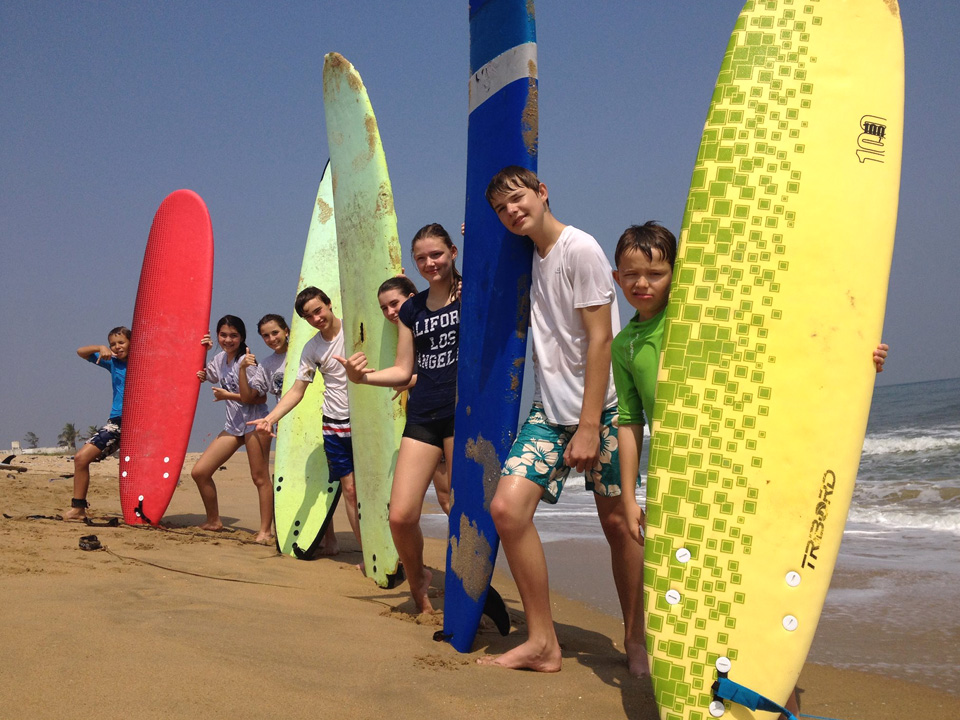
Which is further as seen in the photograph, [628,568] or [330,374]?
[330,374]

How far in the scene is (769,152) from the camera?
2225mm

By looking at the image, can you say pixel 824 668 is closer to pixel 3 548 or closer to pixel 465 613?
pixel 465 613

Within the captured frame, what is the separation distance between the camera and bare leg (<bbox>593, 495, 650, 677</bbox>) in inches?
97.8

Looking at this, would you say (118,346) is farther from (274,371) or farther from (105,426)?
(274,371)

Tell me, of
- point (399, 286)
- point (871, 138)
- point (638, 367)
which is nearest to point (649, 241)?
point (638, 367)

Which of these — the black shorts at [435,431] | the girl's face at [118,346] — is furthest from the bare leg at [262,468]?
the black shorts at [435,431]

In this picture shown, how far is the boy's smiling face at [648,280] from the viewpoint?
91.8 inches

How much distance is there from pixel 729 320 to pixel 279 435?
367 centimetres

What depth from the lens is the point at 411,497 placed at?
2996 mm

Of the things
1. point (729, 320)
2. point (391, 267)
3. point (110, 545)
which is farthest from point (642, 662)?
point (110, 545)

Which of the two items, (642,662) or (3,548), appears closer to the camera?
(642,662)

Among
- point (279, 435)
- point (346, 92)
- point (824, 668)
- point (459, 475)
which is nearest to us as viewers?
point (824, 668)

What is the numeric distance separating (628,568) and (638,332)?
2.56 ft

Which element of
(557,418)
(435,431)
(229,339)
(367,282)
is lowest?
(435,431)
